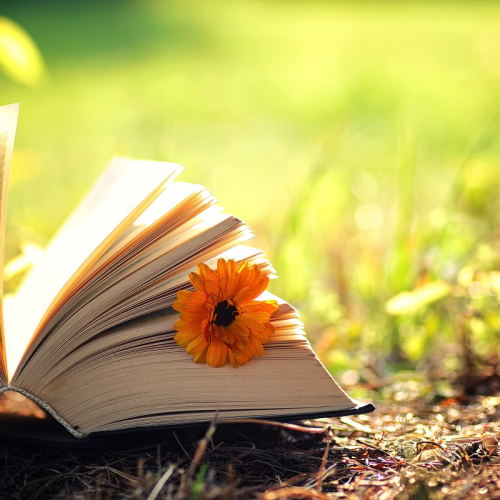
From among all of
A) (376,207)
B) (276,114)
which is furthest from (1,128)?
(276,114)

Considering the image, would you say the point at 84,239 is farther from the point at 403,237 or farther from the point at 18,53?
the point at 403,237

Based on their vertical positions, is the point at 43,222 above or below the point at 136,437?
above

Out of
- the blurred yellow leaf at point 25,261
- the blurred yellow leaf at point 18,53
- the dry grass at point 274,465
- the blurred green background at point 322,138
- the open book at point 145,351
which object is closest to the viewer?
the dry grass at point 274,465

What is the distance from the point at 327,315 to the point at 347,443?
0.74 meters

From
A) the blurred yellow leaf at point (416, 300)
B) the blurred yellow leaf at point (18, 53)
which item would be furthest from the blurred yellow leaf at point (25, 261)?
the blurred yellow leaf at point (416, 300)

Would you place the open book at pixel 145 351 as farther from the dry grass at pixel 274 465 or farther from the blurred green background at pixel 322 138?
the blurred green background at pixel 322 138

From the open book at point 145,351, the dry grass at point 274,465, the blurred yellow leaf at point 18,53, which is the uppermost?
the blurred yellow leaf at point 18,53

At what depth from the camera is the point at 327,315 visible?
1.94m

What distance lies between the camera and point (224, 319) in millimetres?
1116

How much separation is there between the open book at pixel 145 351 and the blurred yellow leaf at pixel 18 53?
42 cm

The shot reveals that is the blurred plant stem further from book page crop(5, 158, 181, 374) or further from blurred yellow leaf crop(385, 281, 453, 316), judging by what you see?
book page crop(5, 158, 181, 374)

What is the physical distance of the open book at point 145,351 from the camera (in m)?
1.08

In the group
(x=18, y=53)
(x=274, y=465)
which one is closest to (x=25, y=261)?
(x=18, y=53)

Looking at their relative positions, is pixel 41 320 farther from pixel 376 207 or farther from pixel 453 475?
pixel 376 207
